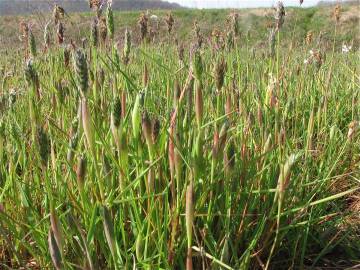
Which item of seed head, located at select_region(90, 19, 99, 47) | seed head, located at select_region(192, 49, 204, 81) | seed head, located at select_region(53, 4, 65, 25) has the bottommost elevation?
seed head, located at select_region(192, 49, 204, 81)

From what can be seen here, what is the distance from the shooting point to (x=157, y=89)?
5.99 ft

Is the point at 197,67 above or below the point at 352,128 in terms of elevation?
above

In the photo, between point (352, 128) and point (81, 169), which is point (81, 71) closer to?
point (81, 169)

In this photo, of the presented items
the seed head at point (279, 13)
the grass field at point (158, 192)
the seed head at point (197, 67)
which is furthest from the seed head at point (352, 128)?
the seed head at point (197, 67)

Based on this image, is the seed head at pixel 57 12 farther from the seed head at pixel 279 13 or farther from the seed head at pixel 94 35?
the seed head at pixel 279 13

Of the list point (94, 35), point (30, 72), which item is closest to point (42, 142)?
point (30, 72)

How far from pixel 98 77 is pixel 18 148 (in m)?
0.32

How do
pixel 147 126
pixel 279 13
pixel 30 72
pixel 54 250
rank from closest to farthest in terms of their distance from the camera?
pixel 54 250 → pixel 147 126 → pixel 30 72 → pixel 279 13

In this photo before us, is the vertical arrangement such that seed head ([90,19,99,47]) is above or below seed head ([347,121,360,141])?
above

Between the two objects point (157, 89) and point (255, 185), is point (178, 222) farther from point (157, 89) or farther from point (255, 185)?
point (157, 89)

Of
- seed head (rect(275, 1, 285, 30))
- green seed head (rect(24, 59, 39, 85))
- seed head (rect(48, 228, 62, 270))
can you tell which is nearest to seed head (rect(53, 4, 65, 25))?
green seed head (rect(24, 59, 39, 85))

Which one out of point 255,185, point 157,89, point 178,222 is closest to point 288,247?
point 255,185

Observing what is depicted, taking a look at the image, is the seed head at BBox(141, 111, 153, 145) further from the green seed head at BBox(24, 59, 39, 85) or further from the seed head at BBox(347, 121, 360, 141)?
the seed head at BBox(347, 121, 360, 141)

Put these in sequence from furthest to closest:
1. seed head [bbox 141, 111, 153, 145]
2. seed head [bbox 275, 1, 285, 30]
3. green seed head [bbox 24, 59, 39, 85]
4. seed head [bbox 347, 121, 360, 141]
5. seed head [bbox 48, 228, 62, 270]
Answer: seed head [bbox 275, 1, 285, 30] < seed head [bbox 347, 121, 360, 141] < green seed head [bbox 24, 59, 39, 85] < seed head [bbox 141, 111, 153, 145] < seed head [bbox 48, 228, 62, 270]
